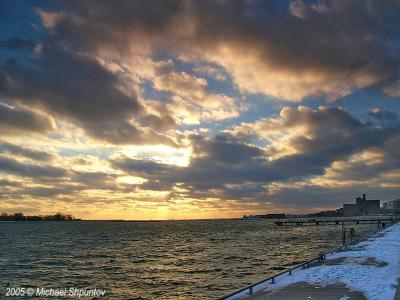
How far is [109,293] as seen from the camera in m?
32.3

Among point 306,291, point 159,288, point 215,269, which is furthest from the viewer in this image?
point 215,269

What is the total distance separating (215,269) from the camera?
44844mm

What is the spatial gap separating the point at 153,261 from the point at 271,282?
119 feet

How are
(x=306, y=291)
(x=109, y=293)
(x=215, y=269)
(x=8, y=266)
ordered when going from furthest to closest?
(x=8, y=266) → (x=215, y=269) → (x=109, y=293) → (x=306, y=291)

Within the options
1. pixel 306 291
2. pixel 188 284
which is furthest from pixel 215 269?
pixel 306 291

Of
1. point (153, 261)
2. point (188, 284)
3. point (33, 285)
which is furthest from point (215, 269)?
point (33, 285)

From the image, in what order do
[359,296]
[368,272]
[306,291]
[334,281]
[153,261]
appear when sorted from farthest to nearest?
1. [153,261]
2. [368,272]
3. [334,281]
4. [306,291]
5. [359,296]

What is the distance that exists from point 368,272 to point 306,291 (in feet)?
27.5

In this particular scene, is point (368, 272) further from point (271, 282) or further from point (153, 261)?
point (153, 261)

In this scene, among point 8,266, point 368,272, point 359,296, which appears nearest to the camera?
point 359,296

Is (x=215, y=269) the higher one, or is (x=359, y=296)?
(x=359, y=296)

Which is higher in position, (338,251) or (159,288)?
(338,251)

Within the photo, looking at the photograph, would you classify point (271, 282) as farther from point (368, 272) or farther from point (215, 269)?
point (215, 269)

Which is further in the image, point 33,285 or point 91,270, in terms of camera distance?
point 91,270
